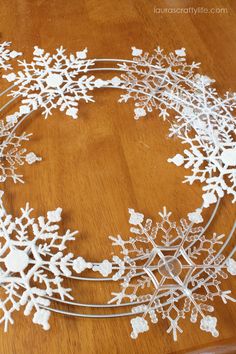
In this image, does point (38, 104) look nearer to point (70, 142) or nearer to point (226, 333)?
point (70, 142)

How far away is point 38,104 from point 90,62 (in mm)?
169

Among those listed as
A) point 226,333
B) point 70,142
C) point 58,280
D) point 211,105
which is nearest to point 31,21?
point 70,142

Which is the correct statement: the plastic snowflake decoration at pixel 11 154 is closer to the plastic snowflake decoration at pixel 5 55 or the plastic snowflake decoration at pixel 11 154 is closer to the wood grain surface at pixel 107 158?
the wood grain surface at pixel 107 158

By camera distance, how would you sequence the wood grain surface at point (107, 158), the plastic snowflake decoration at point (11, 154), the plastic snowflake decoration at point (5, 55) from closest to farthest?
the wood grain surface at point (107, 158) < the plastic snowflake decoration at point (11, 154) < the plastic snowflake decoration at point (5, 55)

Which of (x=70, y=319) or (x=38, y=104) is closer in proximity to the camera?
(x=70, y=319)

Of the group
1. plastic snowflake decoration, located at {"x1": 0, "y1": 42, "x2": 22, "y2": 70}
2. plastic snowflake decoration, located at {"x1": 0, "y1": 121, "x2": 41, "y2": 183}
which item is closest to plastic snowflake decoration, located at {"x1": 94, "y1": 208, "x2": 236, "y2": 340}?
plastic snowflake decoration, located at {"x1": 0, "y1": 121, "x2": 41, "y2": 183}

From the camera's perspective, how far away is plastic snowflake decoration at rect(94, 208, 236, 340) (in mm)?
581

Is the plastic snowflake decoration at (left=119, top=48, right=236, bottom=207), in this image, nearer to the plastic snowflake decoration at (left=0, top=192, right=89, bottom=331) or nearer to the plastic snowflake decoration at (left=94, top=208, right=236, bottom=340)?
the plastic snowflake decoration at (left=94, top=208, right=236, bottom=340)

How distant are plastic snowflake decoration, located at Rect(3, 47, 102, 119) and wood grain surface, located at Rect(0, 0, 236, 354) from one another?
24 mm

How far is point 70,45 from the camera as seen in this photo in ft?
3.09

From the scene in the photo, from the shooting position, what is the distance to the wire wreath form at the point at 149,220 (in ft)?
1.94

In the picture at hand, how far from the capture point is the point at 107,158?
0.76 meters

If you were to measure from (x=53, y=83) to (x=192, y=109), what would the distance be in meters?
0.31

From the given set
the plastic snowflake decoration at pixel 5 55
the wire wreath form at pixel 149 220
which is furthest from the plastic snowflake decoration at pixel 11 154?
the plastic snowflake decoration at pixel 5 55
